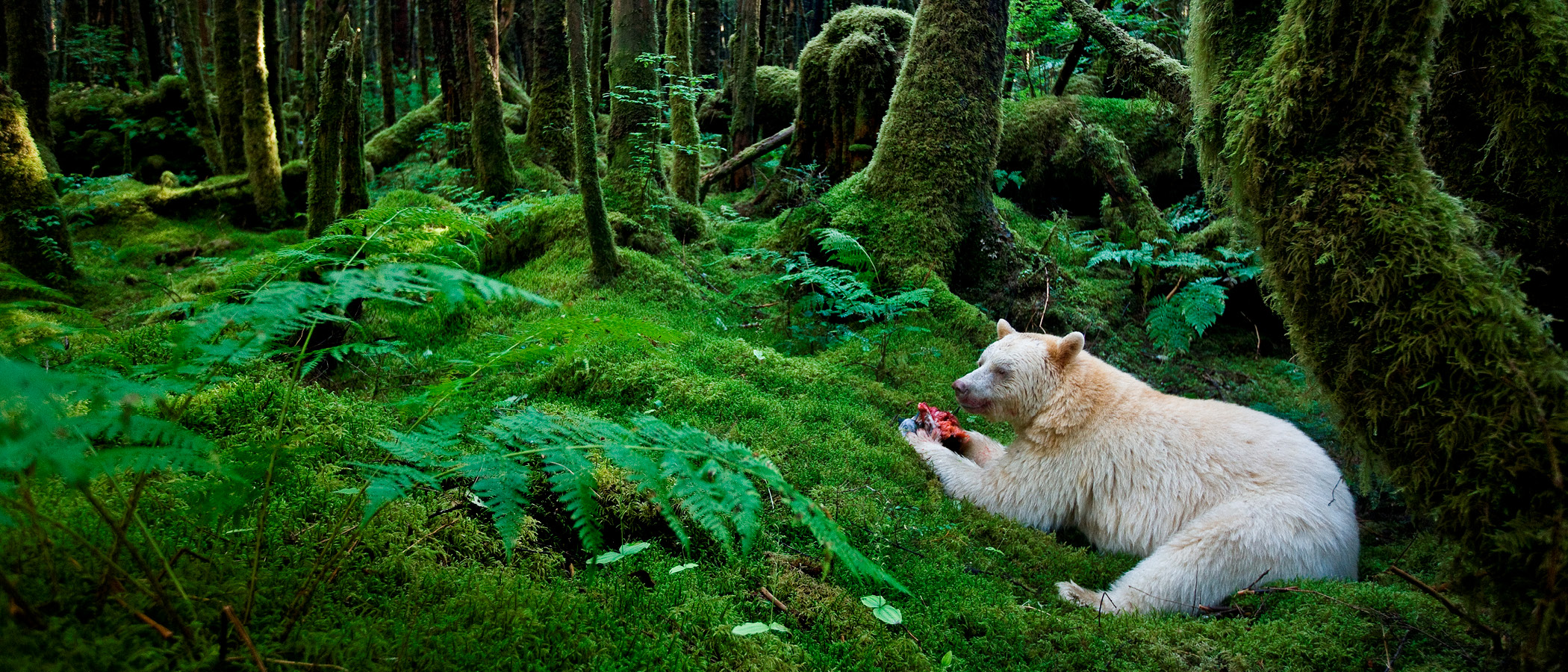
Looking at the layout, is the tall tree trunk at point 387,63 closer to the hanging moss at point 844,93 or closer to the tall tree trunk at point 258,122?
the tall tree trunk at point 258,122

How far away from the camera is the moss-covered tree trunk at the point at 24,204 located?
21.8ft

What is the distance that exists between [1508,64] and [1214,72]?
104 cm

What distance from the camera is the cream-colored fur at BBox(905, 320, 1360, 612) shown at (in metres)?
3.73

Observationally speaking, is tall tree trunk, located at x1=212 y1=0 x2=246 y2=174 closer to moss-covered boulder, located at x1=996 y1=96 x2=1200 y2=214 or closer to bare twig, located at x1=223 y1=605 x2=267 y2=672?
moss-covered boulder, located at x1=996 y1=96 x2=1200 y2=214

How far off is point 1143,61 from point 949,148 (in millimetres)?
2436

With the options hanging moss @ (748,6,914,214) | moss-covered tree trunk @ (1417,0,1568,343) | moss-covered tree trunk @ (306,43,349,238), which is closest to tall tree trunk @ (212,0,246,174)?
moss-covered tree trunk @ (306,43,349,238)

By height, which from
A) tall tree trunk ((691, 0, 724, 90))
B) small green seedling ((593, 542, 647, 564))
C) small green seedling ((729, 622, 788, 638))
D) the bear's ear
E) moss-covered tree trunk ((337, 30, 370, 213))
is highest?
tall tree trunk ((691, 0, 724, 90))

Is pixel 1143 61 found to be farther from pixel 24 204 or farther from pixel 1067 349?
pixel 24 204

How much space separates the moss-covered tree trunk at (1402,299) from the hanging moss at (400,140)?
16.2 metres

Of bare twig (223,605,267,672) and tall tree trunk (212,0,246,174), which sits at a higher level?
tall tree trunk (212,0,246,174)

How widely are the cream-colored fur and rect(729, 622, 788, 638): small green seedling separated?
5.77 feet

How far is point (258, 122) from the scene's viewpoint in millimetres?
11289

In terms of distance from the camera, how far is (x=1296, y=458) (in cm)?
407

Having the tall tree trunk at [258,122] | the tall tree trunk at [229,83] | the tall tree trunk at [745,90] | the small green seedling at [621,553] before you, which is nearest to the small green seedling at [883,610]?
the small green seedling at [621,553]
